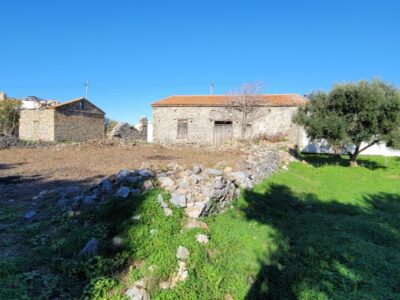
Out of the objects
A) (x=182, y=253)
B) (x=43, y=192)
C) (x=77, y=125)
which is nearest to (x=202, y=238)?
(x=182, y=253)

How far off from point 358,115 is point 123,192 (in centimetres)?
1113

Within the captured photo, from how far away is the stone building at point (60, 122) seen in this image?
23.2 metres

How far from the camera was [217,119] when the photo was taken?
20.9 m

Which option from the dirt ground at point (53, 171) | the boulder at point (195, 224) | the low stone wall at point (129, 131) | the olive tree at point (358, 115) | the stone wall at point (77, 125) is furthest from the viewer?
the low stone wall at point (129, 131)

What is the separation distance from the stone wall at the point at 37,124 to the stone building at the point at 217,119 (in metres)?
9.10

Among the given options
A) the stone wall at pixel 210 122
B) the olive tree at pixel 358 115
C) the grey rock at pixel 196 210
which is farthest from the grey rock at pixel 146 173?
the stone wall at pixel 210 122

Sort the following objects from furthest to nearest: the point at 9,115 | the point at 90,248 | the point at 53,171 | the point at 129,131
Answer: the point at 9,115 → the point at 129,131 → the point at 53,171 → the point at 90,248

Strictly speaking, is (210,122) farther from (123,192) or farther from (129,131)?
(123,192)

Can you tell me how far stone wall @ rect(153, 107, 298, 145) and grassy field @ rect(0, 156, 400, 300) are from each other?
14.2 metres

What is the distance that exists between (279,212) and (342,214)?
1652 mm

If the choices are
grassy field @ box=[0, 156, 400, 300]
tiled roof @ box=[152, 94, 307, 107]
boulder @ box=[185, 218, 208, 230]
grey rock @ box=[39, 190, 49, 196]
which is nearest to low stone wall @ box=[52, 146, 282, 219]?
boulder @ box=[185, 218, 208, 230]

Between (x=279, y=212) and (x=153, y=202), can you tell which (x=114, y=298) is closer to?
(x=153, y=202)

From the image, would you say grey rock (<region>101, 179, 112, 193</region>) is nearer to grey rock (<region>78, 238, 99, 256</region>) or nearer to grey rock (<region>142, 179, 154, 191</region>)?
grey rock (<region>142, 179, 154, 191</region>)

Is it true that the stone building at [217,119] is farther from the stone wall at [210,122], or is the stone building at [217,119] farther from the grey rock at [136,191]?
the grey rock at [136,191]
